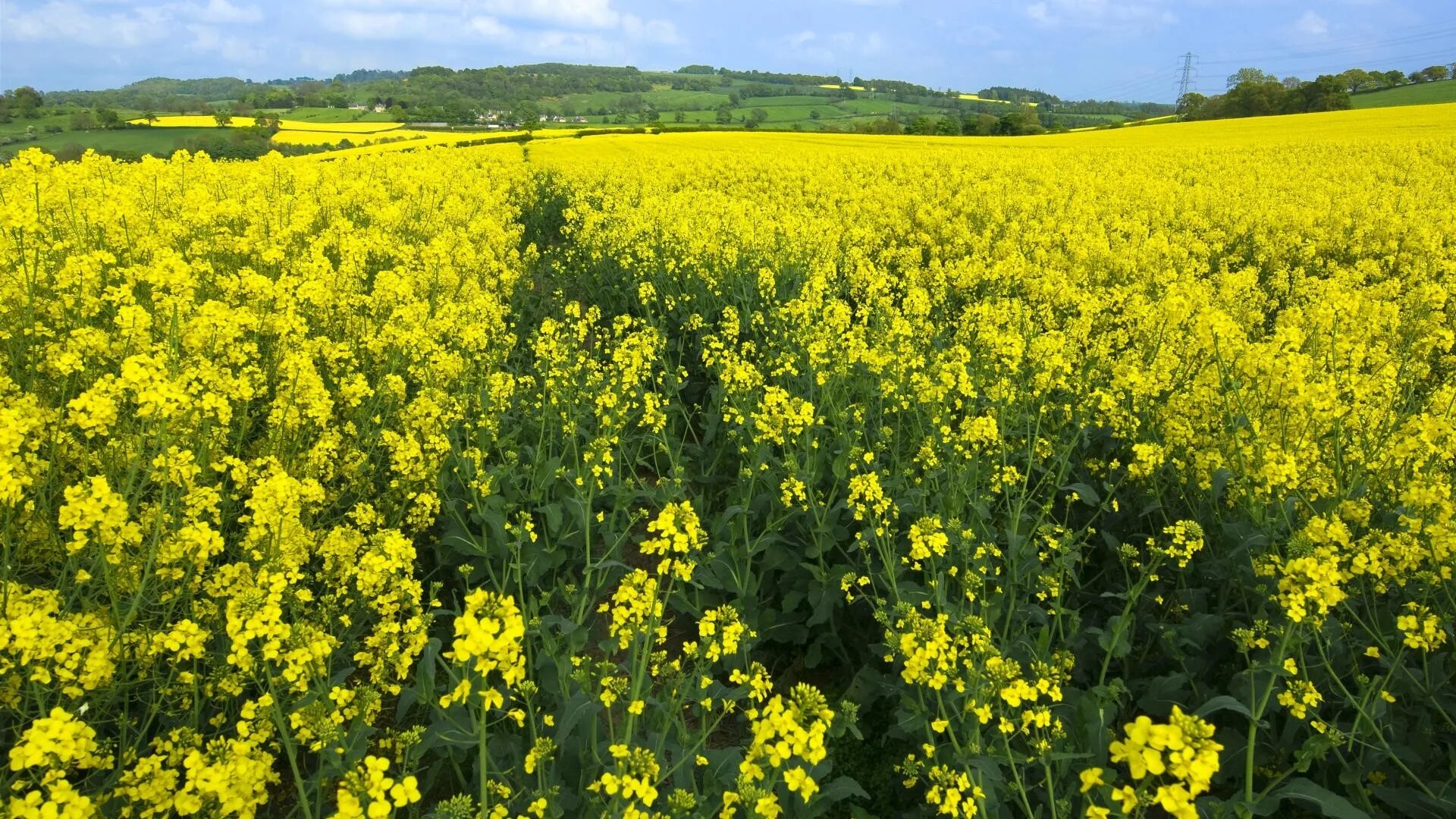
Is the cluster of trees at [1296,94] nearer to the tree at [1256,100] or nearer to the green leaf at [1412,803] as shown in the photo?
the tree at [1256,100]

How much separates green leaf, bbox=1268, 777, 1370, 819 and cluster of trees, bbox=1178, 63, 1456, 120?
56.5m

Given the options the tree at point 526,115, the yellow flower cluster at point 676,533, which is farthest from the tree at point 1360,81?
the yellow flower cluster at point 676,533

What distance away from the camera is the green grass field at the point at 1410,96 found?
137 ft

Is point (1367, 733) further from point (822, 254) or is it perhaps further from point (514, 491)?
point (822, 254)

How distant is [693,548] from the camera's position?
3729 millimetres

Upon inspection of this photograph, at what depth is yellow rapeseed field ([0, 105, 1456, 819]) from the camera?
2.54m

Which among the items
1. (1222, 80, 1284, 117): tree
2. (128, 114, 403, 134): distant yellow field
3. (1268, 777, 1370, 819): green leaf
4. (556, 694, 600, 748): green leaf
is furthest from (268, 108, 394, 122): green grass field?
(1222, 80, 1284, 117): tree

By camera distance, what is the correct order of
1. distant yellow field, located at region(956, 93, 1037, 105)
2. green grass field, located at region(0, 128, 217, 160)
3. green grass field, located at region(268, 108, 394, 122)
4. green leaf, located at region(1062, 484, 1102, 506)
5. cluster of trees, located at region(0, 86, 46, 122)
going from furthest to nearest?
1. distant yellow field, located at region(956, 93, 1037, 105)
2. green grass field, located at region(268, 108, 394, 122)
3. cluster of trees, located at region(0, 86, 46, 122)
4. green grass field, located at region(0, 128, 217, 160)
5. green leaf, located at region(1062, 484, 1102, 506)

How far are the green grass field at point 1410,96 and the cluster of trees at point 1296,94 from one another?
1.24 meters

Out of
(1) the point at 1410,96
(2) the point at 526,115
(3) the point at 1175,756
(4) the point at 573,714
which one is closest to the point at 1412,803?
(3) the point at 1175,756

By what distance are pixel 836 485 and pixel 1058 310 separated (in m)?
5.82

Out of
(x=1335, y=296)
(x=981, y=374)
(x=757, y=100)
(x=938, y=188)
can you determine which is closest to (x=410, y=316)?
(x=981, y=374)

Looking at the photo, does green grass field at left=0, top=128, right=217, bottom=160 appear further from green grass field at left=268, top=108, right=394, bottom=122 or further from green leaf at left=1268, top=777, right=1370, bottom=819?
green leaf at left=1268, top=777, right=1370, bottom=819

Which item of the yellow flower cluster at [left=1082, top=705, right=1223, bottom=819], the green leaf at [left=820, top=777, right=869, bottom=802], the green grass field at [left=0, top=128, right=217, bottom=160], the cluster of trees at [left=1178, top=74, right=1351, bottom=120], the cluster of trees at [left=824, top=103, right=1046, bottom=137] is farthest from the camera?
the cluster of trees at [left=824, top=103, right=1046, bottom=137]
